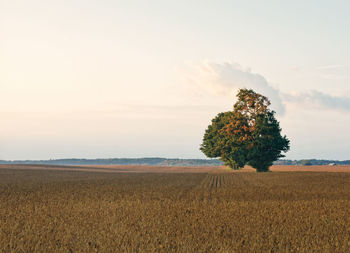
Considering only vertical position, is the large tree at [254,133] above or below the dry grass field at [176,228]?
above

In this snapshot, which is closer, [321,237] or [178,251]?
[178,251]

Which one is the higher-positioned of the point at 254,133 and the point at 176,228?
the point at 254,133

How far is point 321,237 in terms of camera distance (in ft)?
41.1

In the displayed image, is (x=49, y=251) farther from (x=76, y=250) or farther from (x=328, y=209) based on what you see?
(x=328, y=209)

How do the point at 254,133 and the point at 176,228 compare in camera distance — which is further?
the point at 254,133

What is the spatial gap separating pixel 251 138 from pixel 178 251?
57.3 m

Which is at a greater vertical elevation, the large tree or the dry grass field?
the large tree

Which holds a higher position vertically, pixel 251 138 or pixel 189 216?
pixel 251 138

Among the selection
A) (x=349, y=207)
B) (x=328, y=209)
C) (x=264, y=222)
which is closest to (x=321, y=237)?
(x=264, y=222)

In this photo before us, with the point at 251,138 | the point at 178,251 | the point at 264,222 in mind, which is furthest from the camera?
the point at 251,138

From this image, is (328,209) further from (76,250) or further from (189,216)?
(76,250)

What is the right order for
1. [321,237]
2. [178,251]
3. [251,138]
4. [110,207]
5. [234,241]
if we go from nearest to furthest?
[178,251], [234,241], [321,237], [110,207], [251,138]

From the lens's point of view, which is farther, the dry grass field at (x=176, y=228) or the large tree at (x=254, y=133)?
the large tree at (x=254, y=133)

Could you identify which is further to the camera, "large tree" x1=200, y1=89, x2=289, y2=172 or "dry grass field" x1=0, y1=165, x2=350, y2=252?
"large tree" x1=200, y1=89, x2=289, y2=172
